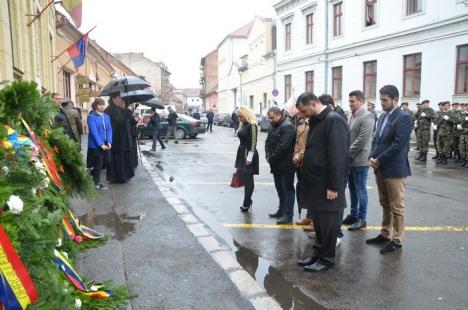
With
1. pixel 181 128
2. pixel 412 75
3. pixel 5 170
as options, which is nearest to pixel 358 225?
pixel 5 170

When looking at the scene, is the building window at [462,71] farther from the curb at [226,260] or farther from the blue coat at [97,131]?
the blue coat at [97,131]

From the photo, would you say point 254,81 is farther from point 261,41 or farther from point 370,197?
point 370,197

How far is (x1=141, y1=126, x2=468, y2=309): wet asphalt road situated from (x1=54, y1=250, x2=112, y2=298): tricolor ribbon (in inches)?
58.6

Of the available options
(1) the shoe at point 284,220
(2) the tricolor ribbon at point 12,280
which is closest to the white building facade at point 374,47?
(1) the shoe at point 284,220

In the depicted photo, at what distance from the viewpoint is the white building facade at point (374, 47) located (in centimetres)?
1980

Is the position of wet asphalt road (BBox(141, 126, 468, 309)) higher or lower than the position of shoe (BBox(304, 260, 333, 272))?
lower

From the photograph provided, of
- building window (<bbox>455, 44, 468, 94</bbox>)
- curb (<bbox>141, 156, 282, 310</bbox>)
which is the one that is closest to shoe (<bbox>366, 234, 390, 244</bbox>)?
curb (<bbox>141, 156, 282, 310</bbox>)

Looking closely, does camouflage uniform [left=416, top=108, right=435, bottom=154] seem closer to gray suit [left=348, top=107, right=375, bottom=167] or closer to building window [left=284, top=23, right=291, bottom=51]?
gray suit [left=348, top=107, right=375, bottom=167]

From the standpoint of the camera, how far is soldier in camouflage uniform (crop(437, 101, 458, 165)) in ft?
45.9

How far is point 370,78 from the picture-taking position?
2570 cm

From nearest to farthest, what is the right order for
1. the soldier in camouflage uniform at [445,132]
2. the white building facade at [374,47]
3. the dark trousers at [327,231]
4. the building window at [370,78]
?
the dark trousers at [327,231], the soldier in camouflage uniform at [445,132], the white building facade at [374,47], the building window at [370,78]

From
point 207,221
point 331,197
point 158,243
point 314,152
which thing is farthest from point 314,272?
point 207,221

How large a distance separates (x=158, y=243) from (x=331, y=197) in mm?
2226

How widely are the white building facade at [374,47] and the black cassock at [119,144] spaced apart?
15311 millimetres
